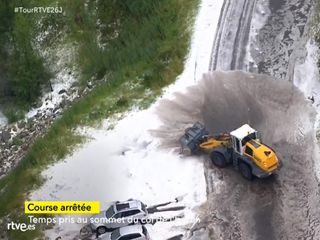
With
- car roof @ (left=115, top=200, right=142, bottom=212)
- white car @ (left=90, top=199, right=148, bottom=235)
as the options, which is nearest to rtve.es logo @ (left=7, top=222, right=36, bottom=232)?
white car @ (left=90, top=199, right=148, bottom=235)

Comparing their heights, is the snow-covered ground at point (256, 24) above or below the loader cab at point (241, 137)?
above

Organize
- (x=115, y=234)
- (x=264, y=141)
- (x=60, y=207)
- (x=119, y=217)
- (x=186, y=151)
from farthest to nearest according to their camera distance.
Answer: (x=264, y=141) < (x=186, y=151) < (x=60, y=207) < (x=119, y=217) < (x=115, y=234)

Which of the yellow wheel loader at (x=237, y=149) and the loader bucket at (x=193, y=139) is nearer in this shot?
the yellow wheel loader at (x=237, y=149)

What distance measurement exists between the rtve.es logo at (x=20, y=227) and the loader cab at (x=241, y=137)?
13216 mm

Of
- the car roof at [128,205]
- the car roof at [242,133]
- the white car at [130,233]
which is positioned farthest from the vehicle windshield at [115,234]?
the car roof at [242,133]

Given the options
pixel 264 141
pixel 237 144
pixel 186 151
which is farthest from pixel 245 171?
pixel 186 151

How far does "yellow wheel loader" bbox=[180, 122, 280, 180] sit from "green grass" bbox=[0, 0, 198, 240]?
21.8ft

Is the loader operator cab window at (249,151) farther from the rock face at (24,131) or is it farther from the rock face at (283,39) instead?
the rock face at (24,131)

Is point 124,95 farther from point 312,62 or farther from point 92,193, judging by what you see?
point 312,62

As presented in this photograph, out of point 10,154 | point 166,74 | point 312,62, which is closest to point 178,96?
point 166,74

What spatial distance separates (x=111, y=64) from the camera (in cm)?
4812

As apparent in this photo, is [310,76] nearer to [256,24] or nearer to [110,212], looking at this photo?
[256,24]

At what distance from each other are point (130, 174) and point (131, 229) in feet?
17.8

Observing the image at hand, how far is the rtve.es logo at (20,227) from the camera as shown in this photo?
1314 inches
